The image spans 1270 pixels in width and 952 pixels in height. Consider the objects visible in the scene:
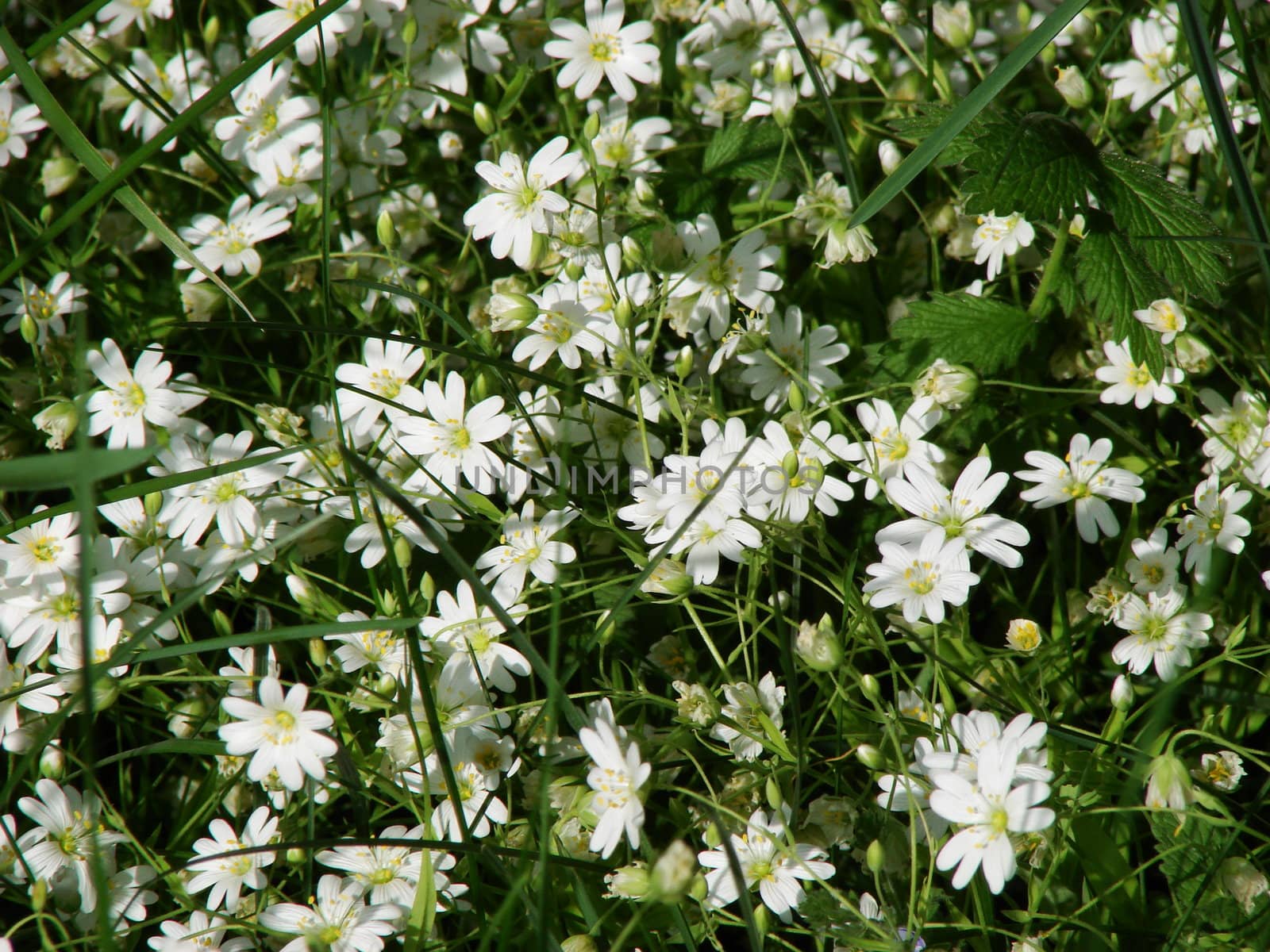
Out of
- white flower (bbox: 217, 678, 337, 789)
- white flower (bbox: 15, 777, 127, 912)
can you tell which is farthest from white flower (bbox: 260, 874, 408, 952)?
white flower (bbox: 15, 777, 127, 912)

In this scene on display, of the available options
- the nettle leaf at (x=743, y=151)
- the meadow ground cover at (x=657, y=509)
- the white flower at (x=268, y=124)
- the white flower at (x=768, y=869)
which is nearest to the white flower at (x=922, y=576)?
the meadow ground cover at (x=657, y=509)

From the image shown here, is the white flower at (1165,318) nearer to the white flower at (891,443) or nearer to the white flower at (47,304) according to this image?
the white flower at (891,443)

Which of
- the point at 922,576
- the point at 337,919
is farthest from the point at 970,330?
the point at 337,919

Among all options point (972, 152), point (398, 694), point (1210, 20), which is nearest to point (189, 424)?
point (398, 694)

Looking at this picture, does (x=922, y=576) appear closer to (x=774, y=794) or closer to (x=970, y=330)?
(x=774, y=794)

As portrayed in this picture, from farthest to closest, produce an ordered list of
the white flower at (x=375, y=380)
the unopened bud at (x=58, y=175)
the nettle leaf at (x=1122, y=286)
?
1. the unopened bud at (x=58, y=175)
2. the white flower at (x=375, y=380)
3. the nettle leaf at (x=1122, y=286)

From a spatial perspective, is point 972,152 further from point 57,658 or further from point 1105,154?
point 57,658

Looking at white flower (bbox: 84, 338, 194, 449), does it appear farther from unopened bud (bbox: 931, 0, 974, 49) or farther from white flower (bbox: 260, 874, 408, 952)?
unopened bud (bbox: 931, 0, 974, 49)
